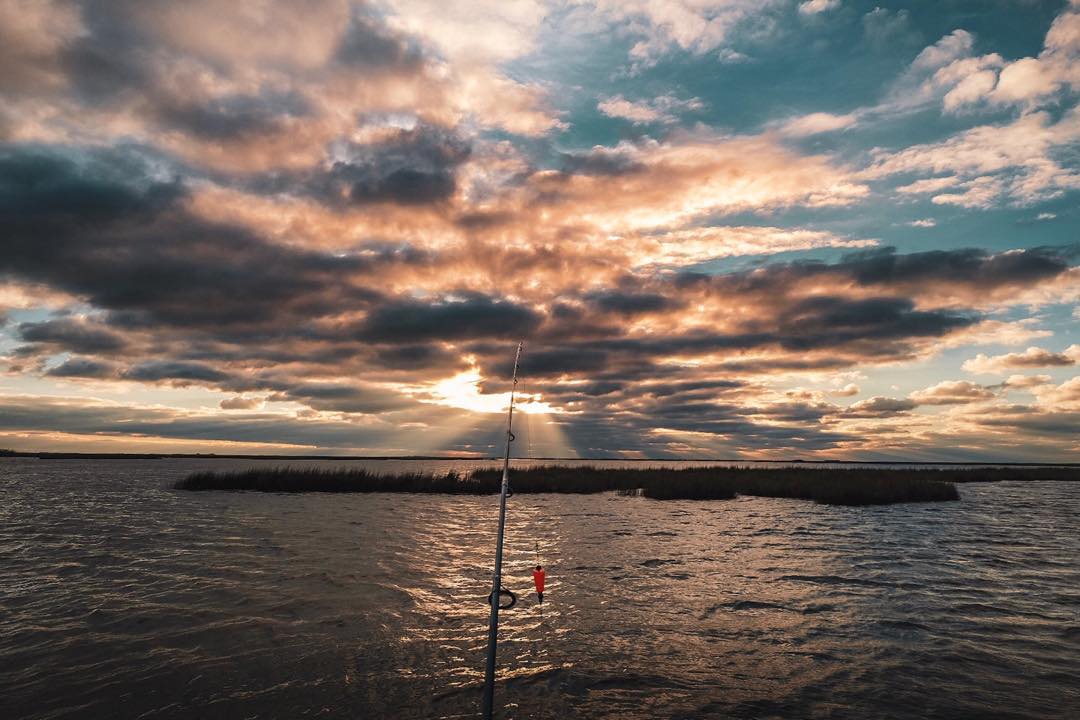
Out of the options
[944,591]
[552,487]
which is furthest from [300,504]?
[944,591]

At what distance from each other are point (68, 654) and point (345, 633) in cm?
557

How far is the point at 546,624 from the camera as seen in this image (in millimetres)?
14656

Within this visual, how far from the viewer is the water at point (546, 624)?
10.3 metres

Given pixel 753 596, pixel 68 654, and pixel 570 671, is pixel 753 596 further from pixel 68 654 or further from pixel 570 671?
pixel 68 654

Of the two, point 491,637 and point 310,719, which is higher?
point 491,637

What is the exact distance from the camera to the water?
406 inches

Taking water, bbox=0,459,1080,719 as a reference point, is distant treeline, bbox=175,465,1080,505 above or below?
above

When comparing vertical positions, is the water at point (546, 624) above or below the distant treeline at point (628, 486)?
below

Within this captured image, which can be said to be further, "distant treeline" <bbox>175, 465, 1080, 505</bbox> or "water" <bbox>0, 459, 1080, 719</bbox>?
"distant treeline" <bbox>175, 465, 1080, 505</bbox>

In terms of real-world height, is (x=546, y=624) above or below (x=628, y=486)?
below

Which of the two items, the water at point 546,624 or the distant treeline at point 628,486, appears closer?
the water at point 546,624

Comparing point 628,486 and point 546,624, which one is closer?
point 546,624

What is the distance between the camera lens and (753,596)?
56.7 ft

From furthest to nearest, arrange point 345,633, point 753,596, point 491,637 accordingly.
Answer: point 753,596 → point 345,633 → point 491,637
